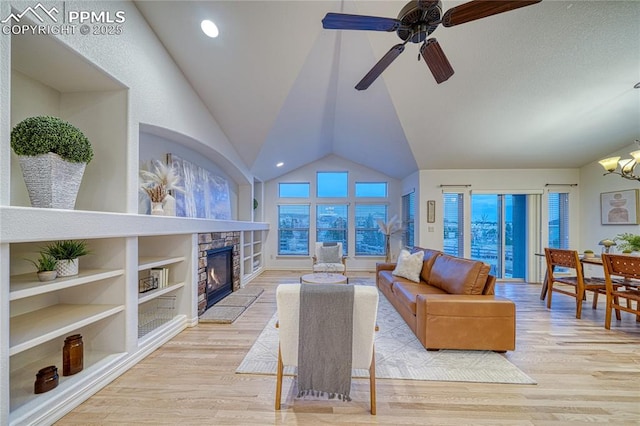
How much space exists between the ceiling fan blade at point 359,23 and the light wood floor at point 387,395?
2.68 m

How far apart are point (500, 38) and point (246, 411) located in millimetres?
4298

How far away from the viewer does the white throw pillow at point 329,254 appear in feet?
18.5

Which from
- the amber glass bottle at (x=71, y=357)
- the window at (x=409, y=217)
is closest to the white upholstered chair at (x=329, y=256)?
the window at (x=409, y=217)

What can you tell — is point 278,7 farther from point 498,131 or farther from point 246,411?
point 498,131

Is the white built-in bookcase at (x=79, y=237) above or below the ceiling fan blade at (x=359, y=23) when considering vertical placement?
below

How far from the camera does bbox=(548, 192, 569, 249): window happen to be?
225 inches

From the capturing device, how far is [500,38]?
9.56ft

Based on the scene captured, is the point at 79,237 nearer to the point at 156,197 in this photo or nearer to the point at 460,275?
the point at 156,197

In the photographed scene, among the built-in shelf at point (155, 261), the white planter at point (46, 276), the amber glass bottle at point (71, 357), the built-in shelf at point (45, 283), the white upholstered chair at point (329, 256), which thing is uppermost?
the white planter at point (46, 276)

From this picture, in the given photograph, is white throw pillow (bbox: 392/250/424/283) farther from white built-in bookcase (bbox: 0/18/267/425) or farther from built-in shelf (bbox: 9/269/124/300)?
built-in shelf (bbox: 9/269/124/300)

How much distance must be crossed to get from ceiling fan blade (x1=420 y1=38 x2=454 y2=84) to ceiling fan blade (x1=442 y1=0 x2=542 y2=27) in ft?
0.55

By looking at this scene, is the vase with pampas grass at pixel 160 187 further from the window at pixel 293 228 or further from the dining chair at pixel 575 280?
the dining chair at pixel 575 280

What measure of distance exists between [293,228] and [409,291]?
4585 mm

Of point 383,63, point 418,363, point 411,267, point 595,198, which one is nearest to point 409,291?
point 411,267
